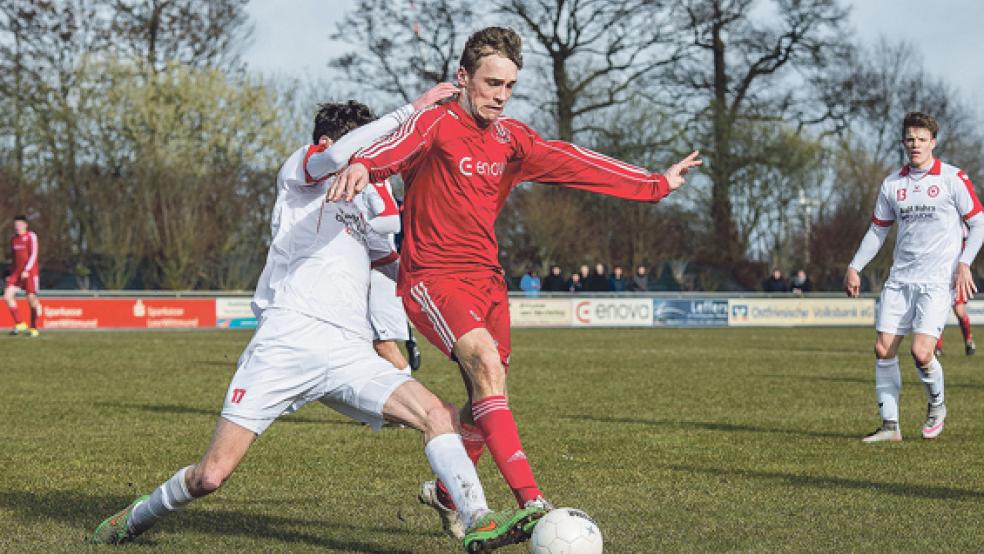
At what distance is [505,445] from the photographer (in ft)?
17.1

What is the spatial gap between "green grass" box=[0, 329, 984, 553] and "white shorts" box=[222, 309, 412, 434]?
0.72 metres

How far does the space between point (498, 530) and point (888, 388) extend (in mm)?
Result: 6153

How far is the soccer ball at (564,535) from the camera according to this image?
4.66m

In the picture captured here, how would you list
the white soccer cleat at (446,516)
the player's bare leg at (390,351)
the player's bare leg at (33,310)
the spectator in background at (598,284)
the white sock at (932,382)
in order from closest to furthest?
1. the white soccer cleat at (446,516)
2. the white sock at (932,382)
3. the player's bare leg at (390,351)
4. the player's bare leg at (33,310)
5. the spectator in background at (598,284)

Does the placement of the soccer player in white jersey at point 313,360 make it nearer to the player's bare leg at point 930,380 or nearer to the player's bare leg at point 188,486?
the player's bare leg at point 188,486

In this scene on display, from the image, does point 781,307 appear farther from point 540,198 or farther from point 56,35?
point 56,35

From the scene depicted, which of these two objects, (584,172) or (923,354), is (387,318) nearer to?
(923,354)

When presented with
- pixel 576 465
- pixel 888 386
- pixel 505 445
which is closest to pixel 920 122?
pixel 888 386

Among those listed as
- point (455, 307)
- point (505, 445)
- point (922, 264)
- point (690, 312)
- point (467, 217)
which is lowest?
point (690, 312)

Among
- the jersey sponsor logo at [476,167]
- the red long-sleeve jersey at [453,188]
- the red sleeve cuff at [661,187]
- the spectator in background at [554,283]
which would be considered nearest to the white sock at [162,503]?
the red long-sleeve jersey at [453,188]

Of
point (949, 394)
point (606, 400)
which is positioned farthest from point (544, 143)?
point (949, 394)

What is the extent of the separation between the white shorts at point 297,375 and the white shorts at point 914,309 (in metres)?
5.90

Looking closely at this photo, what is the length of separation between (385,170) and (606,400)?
8.51 meters

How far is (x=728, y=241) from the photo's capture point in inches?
1699
